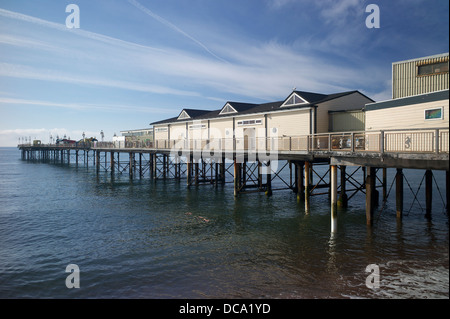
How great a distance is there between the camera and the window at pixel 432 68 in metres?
16.6

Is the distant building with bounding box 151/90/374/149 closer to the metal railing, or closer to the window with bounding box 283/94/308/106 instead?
the window with bounding box 283/94/308/106

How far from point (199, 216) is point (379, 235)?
Answer: 436 inches

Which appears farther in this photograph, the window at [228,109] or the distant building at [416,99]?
the window at [228,109]

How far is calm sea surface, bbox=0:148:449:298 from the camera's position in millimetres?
11047

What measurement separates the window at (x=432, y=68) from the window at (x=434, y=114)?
314 cm

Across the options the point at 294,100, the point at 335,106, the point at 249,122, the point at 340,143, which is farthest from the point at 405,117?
the point at 249,122

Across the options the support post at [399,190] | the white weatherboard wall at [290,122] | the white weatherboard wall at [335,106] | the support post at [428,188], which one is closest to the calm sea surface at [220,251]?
the support post at [399,190]

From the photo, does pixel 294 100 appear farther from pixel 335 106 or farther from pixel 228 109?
pixel 228 109

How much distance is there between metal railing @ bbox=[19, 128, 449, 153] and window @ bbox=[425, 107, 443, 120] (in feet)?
2.02

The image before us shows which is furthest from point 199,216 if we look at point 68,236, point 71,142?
point 71,142

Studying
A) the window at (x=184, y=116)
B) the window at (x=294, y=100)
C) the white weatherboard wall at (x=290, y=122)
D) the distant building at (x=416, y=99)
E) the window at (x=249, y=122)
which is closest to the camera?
the distant building at (x=416, y=99)

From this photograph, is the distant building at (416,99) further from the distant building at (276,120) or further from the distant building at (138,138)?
the distant building at (138,138)
